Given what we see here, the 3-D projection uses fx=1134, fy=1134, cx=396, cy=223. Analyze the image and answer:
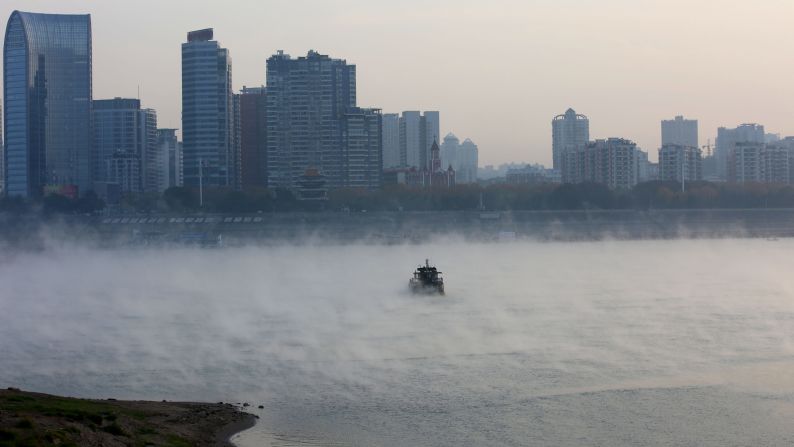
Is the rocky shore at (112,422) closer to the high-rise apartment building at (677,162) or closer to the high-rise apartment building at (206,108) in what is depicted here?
the high-rise apartment building at (206,108)

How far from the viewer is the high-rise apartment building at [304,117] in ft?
323

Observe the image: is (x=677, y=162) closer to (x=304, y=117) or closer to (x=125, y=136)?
(x=304, y=117)

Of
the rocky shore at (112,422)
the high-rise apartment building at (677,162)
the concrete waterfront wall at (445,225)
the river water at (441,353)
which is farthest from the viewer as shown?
the high-rise apartment building at (677,162)

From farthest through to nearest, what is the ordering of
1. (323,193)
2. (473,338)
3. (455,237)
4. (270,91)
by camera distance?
(270,91) → (323,193) → (455,237) → (473,338)

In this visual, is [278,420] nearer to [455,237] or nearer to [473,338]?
[473,338]

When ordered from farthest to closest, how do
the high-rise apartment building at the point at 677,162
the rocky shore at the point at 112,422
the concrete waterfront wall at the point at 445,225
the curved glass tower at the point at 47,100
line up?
1. the high-rise apartment building at the point at 677,162
2. the curved glass tower at the point at 47,100
3. the concrete waterfront wall at the point at 445,225
4. the rocky shore at the point at 112,422

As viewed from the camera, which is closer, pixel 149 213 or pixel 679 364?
pixel 679 364

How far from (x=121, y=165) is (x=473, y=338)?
8484cm

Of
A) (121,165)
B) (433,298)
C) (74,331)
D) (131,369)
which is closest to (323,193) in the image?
(121,165)

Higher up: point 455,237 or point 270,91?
point 270,91

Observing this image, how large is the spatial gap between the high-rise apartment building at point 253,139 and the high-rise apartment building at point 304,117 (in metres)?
3.51

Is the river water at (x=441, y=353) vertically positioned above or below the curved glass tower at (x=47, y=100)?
below

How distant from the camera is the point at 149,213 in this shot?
74.7m

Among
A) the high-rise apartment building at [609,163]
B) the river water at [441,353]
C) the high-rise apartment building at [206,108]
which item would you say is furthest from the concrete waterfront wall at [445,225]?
the river water at [441,353]
